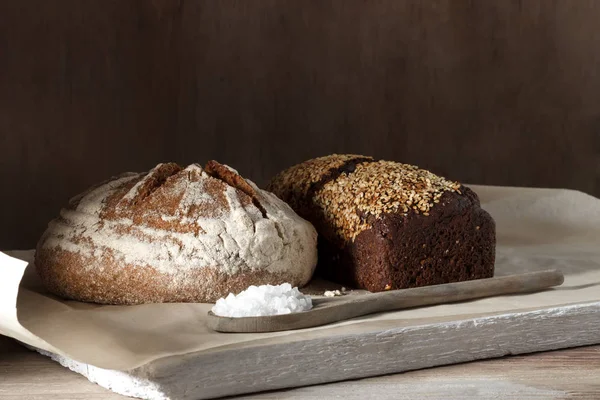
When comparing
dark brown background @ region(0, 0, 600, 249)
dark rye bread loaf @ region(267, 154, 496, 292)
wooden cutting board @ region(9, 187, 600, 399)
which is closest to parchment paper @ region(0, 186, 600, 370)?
wooden cutting board @ region(9, 187, 600, 399)

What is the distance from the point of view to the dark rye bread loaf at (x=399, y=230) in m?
1.88

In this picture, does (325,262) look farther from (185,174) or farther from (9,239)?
(9,239)

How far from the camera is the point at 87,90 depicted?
104 inches

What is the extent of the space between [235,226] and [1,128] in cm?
102

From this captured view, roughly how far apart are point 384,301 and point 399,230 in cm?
23

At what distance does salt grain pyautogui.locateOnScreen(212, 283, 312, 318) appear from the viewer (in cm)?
155

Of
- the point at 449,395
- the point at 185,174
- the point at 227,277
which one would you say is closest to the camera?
the point at 449,395

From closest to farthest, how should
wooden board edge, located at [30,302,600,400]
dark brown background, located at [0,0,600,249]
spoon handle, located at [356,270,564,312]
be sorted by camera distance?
wooden board edge, located at [30,302,600,400]
spoon handle, located at [356,270,564,312]
dark brown background, located at [0,0,600,249]

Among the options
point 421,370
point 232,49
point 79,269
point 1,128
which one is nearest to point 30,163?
point 1,128

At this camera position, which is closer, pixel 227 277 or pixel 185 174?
pixel 227 277

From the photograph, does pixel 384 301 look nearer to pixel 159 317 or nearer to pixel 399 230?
pixel 399 230

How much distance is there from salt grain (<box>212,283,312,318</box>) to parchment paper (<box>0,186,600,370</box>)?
53mm

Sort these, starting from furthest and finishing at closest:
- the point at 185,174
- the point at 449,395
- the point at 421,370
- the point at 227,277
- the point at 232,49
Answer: the point at 232,49 → the point at 185,174 → the point at 227,277 → the point at 421,370 → the point at 449,395

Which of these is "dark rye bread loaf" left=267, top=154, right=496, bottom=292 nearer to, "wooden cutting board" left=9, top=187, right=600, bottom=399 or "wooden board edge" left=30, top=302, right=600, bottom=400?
"wooden cutting board" left=9, top=187, right=600, bottom=399
